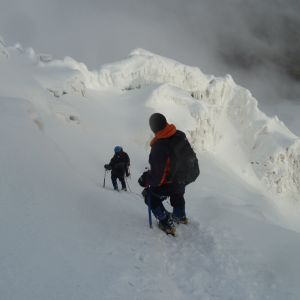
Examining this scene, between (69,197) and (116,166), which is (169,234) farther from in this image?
(116,166)

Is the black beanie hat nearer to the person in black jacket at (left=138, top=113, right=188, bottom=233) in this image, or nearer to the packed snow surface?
the person in black jacket at (left=138, top=113, right=188, bottom=233)

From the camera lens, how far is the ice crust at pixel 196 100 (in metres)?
25.7

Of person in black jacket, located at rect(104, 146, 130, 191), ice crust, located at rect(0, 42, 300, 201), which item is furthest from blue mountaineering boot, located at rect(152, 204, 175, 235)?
ice crust, located at rect(0, 42, 300, 201)

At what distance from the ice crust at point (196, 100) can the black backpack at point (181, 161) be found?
1947 cm

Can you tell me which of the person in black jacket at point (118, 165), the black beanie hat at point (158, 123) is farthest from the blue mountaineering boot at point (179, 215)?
the person in black jacket at point (118, 165)

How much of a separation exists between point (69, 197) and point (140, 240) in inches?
50.3

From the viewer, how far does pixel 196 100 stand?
34.0m

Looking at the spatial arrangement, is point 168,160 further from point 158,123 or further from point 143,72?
point 143,72

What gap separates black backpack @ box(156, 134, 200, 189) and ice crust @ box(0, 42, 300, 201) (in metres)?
19.5

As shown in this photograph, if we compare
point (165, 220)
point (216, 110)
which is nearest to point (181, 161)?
point (165, 220)

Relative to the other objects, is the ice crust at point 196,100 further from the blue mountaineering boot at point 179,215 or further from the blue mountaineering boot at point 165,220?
→ the blue mountaineering boot at point 165,220

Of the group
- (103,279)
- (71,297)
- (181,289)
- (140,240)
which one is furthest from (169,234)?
(71,297)

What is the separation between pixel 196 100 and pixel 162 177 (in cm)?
3309

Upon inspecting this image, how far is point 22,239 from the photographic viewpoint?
192cm
